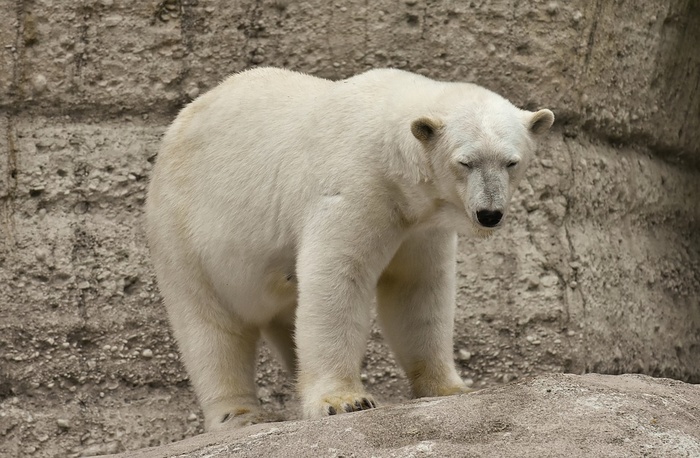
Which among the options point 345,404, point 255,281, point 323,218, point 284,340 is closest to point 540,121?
point 323,218

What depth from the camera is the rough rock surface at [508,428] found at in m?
3.48

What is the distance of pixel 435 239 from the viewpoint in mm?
4820

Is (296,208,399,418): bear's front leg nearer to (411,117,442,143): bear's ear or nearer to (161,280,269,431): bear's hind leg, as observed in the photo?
(411,117,442,143): bear's ear

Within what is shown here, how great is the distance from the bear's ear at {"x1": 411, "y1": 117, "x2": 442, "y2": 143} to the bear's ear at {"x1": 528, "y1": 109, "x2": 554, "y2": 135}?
377 mm

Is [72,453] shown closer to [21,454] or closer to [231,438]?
[21,454]

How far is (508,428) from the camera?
361 centimetres

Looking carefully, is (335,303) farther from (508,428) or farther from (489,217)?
(508,428)

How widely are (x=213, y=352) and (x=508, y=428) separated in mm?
1882

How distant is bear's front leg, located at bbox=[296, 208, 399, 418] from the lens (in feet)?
14.5

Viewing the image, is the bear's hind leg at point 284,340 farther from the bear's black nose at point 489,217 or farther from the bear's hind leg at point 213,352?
the bear's black nose at point 489,217

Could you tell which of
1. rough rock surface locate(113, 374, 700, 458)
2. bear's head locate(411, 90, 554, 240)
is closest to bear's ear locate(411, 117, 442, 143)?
bear's head locate(411, 90, 554, 240)

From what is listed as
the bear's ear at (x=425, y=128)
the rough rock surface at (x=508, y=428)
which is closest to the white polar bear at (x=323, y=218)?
the bear's ear at (x=425, y=128)

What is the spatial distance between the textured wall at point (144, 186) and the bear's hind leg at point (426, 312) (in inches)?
56.1

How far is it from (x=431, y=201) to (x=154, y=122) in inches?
99.0
